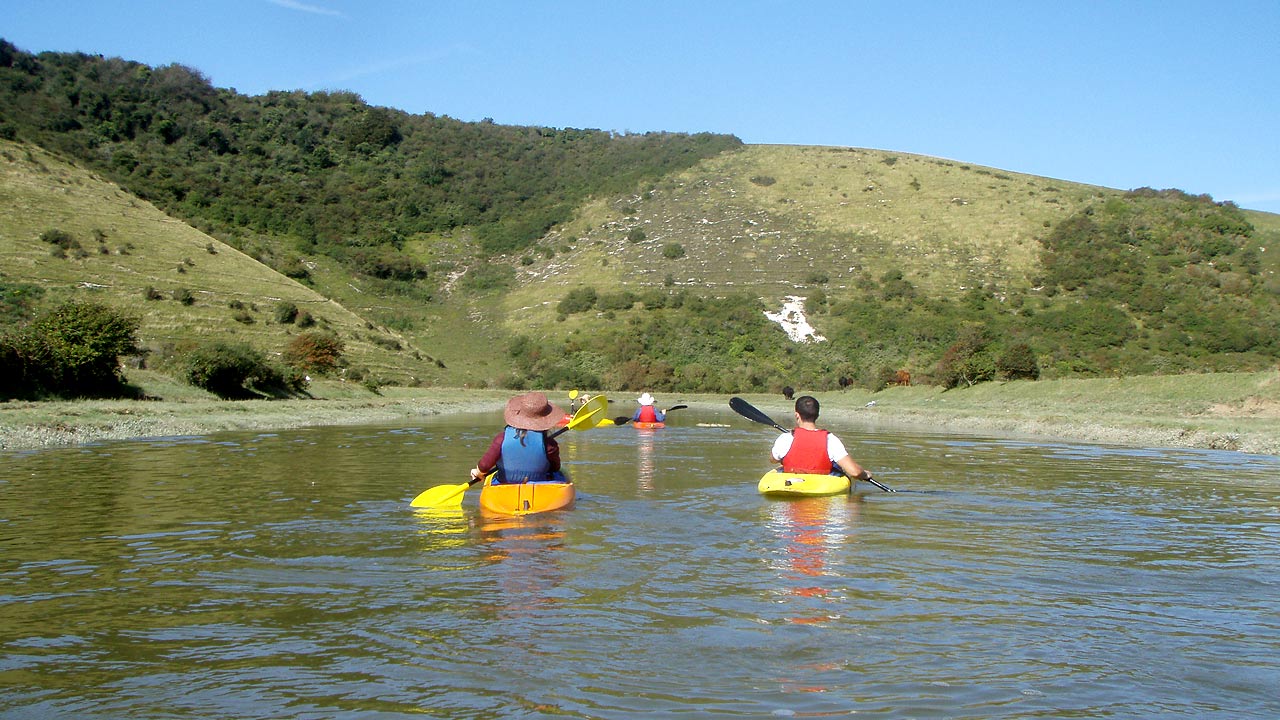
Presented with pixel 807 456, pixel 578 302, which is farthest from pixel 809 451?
pixel 578 302

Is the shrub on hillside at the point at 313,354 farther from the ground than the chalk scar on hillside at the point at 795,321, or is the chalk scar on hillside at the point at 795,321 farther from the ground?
the chalk scar on hillside at the point at 795,321

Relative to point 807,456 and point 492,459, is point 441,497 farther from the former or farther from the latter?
point 807,456

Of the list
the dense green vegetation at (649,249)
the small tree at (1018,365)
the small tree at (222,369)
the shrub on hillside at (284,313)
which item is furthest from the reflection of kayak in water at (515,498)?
the shrub on hillside at (284,313)

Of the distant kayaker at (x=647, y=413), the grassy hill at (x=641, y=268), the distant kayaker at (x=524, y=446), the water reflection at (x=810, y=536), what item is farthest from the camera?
the grassy hill at (x=641, y=268)

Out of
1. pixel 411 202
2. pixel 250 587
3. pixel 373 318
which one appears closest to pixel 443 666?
pixel 250 587

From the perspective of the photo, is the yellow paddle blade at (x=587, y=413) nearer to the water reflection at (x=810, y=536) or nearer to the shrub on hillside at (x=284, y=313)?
the water reflection at (x=810, y=536)

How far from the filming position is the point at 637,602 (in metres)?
7.90

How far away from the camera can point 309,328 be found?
5688cm

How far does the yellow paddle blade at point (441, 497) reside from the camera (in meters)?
13.0

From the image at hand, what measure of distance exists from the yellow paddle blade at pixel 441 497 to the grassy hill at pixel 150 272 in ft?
104

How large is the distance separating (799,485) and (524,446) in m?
3.99

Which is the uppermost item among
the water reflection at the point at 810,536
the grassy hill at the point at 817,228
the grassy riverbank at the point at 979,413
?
the grassy hill at the point at 817,228

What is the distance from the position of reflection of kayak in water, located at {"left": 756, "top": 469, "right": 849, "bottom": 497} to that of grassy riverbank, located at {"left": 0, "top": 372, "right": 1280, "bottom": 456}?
533 inches

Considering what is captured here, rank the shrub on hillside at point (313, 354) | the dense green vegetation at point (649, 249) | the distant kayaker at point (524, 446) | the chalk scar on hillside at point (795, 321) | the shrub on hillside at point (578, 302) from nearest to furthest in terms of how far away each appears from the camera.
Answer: the distant kayaker at point (524, 446) < the shrub on hillside at point (313, 354) < the dense green vegetation at point (649, 249) < the chalk scar on hillside at point (795, 321) < the shrub on hillside at point (578, 302)
